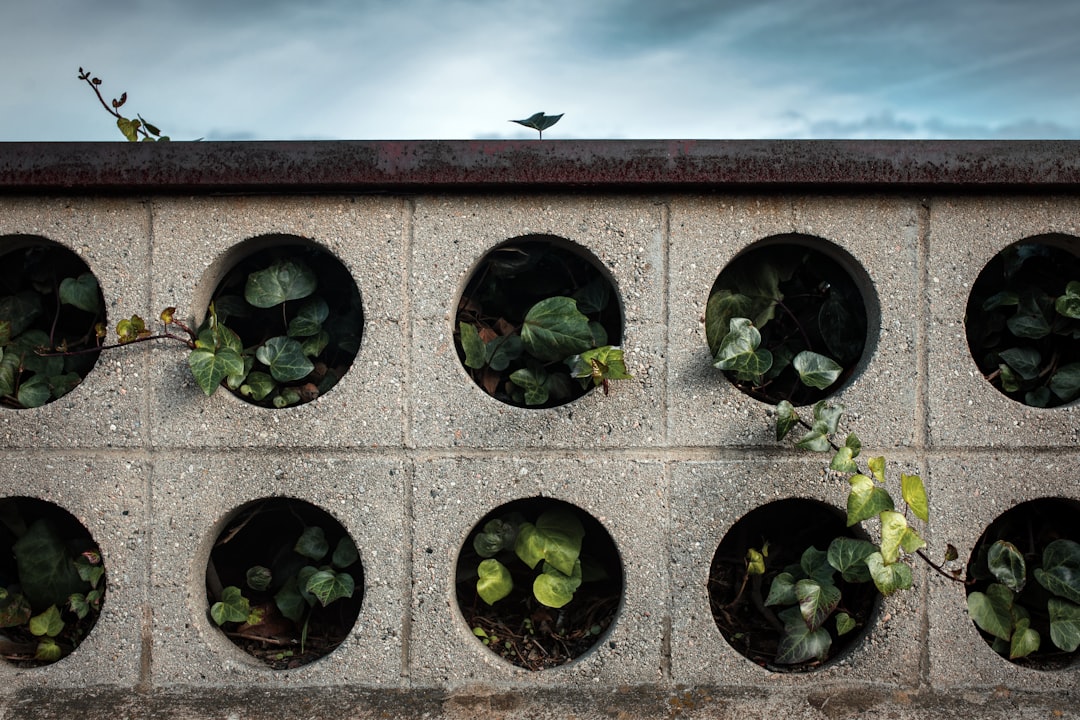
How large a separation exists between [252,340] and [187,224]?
0.51m

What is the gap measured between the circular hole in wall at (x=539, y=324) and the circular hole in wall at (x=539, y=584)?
42cm

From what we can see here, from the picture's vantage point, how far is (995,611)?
2.21 m

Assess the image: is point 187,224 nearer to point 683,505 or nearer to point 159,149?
point 159,149

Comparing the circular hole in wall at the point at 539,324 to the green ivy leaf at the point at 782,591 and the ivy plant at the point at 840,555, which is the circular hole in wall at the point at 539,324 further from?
the green ivy leaf at the point at 782,591

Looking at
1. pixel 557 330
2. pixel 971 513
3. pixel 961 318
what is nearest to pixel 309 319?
pixel 557 330

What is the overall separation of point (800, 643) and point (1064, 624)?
81cm

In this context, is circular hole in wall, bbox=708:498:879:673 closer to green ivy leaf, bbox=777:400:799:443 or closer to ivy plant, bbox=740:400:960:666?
ivy plant, bbox=740:400:960:666

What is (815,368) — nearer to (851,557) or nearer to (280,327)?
(851,557)

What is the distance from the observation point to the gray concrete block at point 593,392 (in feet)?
7.07

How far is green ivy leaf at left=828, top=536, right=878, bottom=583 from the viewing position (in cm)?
209

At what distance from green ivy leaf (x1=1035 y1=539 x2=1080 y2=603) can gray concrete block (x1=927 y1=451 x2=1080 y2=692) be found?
0.17 meters

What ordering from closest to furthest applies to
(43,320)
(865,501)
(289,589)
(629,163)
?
(865,501) < (629,163) < (289,589) < (43,320)

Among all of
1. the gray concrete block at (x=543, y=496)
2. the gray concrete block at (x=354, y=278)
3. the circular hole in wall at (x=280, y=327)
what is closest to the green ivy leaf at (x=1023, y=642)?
the gray concrete block at (x=543, y=496)

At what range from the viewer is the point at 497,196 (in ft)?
7.13
